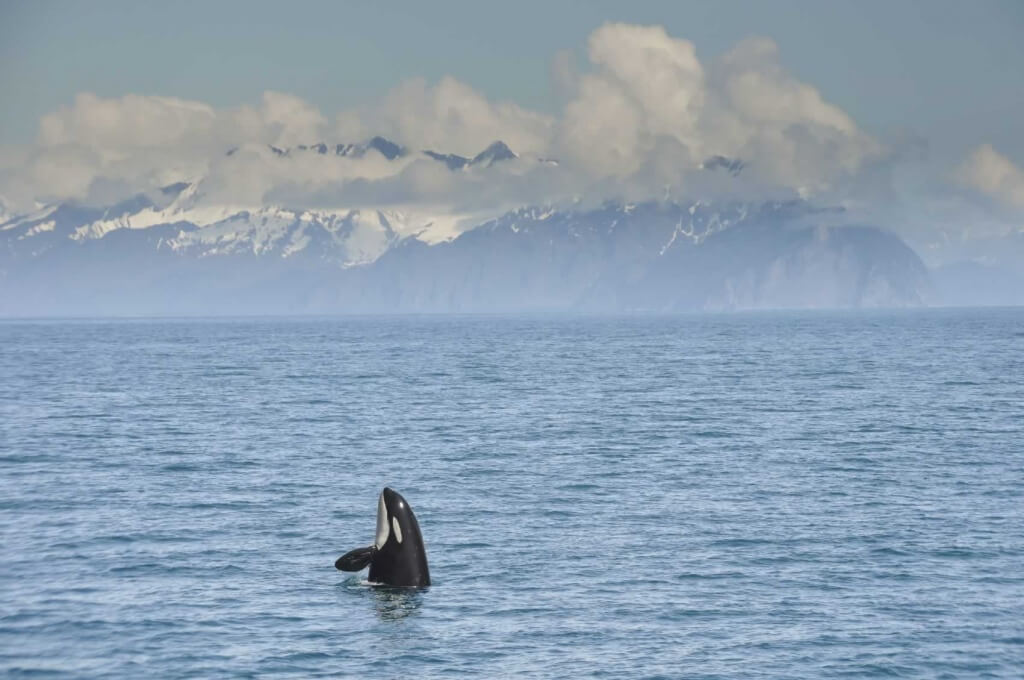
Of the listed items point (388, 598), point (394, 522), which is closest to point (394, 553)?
point (394, 522)

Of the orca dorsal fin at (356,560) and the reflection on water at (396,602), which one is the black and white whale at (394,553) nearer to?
the orca dorsal fin at (356,560)

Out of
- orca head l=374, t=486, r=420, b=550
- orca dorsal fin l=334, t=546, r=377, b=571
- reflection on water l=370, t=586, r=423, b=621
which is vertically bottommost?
reflection on water l=370, t=586, r=423, b=621

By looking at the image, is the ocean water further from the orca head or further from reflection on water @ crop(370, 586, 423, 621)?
the orca head

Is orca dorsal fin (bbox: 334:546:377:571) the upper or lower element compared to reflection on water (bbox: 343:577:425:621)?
upper

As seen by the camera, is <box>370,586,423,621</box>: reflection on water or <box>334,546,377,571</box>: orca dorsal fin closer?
<box>370,586,423,621</box>: reflection on water

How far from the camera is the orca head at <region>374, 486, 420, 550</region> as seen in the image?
35.7 metres

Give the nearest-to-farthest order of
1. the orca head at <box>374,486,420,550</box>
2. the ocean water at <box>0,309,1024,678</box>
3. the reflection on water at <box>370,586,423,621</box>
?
the ocean water at <box>0,309,1024,678</box>
the reflection on water at <box>370,586,423,621</box>
the orca head at <box>374,486,420,550</box>

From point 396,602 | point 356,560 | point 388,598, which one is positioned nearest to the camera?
point 396,602

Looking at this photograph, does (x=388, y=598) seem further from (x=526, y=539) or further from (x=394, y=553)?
(x=526, y=539)

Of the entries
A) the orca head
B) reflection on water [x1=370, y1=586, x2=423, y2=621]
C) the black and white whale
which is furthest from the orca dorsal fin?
reflection on water [x1=370, y1=586, x2=423, y2=621]

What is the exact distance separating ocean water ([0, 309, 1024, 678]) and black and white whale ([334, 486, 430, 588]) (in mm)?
717

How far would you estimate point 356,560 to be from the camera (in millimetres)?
35875

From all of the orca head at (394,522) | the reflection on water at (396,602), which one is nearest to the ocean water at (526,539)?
the reflection on water at (396,602)

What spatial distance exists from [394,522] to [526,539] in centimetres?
841
